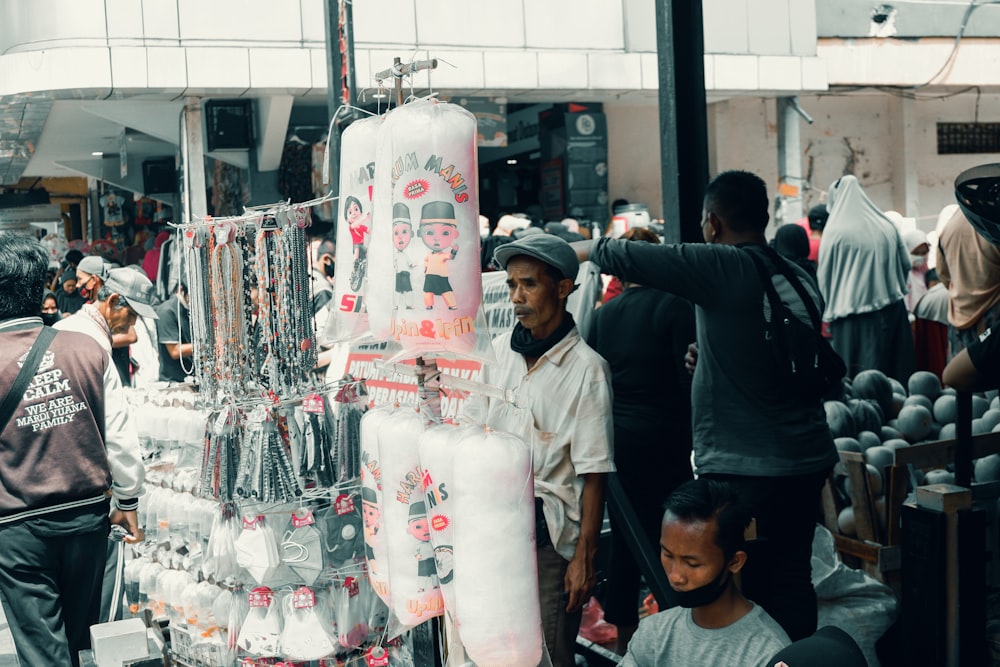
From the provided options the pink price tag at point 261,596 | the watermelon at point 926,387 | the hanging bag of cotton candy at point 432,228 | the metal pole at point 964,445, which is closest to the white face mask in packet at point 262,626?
the pink price tag at point 261,596

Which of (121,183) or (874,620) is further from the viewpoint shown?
(121,183)

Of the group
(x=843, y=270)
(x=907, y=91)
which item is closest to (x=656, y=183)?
(x=907, y=91)

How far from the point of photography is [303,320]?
11.5 ft

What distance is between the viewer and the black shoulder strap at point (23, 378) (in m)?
3.57

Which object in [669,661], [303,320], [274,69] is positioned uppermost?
[274,69]

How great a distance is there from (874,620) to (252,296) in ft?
8.24

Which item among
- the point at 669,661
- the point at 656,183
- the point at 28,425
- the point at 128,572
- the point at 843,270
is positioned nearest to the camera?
the point at 669,661

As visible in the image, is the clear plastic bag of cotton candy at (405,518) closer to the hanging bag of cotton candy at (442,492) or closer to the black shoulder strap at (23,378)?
the hanging bag of cotton candy at (442,492)

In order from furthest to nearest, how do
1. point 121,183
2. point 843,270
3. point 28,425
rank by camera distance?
point 121,183, point 843,270, point 28,425

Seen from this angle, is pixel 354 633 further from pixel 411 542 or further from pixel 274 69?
pixel 274 69

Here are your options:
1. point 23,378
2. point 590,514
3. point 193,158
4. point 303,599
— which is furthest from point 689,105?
point 193,158

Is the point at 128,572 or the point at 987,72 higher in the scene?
the point at 987,72

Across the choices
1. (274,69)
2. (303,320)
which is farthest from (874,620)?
(274,69)

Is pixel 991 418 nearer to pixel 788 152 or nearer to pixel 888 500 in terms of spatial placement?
pixel 888 500
